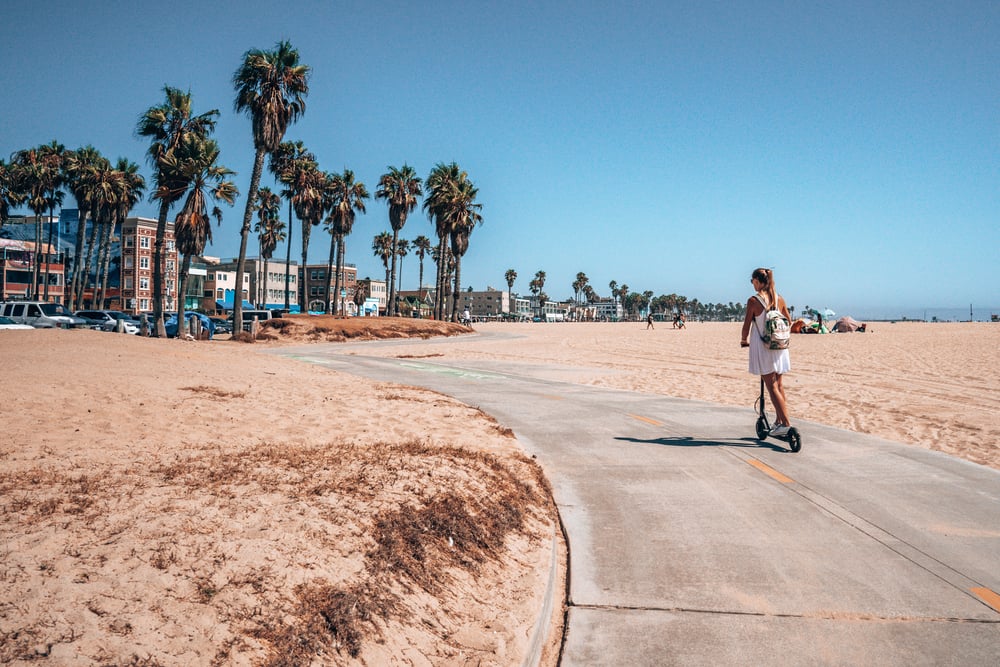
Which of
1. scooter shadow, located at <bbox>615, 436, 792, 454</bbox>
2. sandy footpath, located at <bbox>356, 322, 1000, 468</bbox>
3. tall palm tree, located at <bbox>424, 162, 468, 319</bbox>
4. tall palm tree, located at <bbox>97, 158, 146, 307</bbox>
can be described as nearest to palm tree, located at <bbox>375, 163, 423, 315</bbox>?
tall palm tree, located at <bbox>424, 162, 468, 319</bbox>

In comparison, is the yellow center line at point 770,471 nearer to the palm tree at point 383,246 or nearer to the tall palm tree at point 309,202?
the tall palm tree at point 309,202

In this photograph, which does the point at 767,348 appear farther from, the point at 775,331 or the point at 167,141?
the point at 167,141

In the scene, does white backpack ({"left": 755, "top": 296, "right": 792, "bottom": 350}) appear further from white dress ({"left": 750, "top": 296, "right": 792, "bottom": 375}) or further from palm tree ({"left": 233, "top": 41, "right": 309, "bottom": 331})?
palm tree ({"left": 233, "top": 41, "right": 309, "bottom": 331})

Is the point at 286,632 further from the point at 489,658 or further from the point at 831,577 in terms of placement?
the point at 831,577

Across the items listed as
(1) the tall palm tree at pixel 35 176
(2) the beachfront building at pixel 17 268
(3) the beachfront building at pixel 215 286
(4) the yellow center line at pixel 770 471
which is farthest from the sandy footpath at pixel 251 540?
(3) the beachfront building at pixel 215 286

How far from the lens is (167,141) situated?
3553cm

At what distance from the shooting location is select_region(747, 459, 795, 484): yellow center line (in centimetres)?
661

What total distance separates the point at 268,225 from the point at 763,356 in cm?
7434

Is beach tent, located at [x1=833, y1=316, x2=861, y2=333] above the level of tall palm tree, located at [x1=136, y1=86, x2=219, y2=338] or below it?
below

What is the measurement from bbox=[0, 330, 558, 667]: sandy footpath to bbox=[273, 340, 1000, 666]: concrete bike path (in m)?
0.48

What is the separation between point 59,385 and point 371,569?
6.57 metres

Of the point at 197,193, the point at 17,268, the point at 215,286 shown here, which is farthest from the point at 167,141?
the point at 215,286

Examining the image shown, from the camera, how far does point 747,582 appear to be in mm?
4199

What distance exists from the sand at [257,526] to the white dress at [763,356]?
2707 mm
